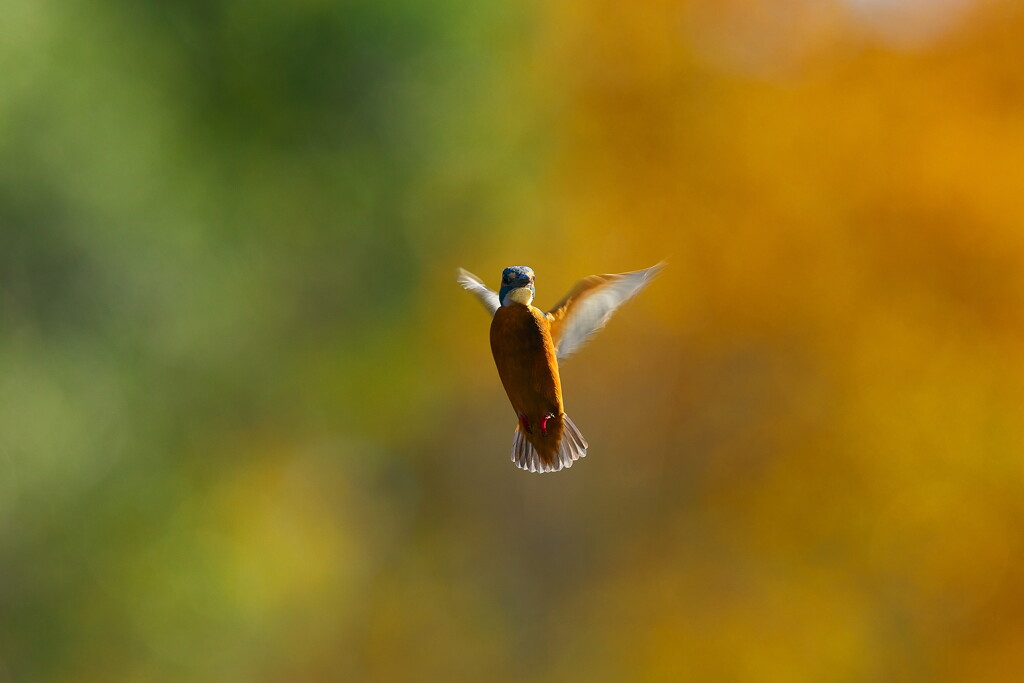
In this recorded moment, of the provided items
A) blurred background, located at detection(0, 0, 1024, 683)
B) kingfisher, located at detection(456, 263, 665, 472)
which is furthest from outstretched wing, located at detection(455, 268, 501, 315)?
blurred background, located at detection(0, 0, 1024, 683)

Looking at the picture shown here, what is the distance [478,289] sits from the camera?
0.32 m

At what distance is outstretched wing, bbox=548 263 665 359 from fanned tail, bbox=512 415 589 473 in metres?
0.03

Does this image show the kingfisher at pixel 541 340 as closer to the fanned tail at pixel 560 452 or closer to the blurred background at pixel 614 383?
the fanned tail at pixel 560 452

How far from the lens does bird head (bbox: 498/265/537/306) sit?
0.25 meters

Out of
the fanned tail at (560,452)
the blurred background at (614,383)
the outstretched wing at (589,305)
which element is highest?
the blurred background at (614,383)

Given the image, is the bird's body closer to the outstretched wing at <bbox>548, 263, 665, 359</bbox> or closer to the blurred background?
the outstretched wing at <bbox>548, 263, 665, 359</bbox>

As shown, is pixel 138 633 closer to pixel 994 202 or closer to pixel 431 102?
pixel 431 102

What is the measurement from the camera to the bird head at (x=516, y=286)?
0.25m

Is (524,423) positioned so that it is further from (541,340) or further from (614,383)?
(614,383)

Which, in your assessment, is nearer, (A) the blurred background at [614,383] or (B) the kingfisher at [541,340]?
(B) the kingfisher at [541,340]

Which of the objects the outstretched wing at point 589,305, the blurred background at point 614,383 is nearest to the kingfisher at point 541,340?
the outstretched wing at point 589,305

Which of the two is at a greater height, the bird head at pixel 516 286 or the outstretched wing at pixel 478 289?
the outstretched wing at pixel 478 289

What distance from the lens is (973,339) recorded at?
348 cm

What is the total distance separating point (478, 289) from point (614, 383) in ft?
9.92
